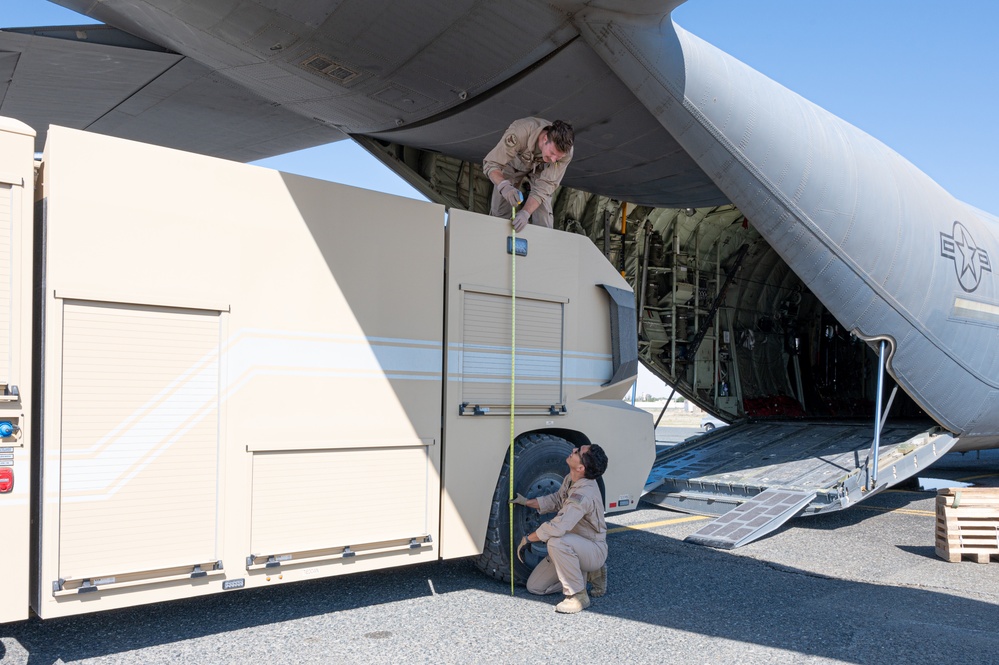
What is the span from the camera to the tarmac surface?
14.1 feet

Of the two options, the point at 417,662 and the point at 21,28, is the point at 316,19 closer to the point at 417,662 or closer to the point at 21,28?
the point at 21,28

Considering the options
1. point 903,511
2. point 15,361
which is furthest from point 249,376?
point 903,511

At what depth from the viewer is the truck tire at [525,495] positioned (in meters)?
5.55

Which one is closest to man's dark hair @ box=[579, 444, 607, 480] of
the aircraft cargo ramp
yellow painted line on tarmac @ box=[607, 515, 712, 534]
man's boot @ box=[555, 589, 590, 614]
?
man's boot @ box=[555, 589, 590, 614]

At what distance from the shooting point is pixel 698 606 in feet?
17.9

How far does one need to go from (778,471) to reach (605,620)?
511cm

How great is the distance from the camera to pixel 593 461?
5.30 meters

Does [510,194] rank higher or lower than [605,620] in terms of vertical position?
higher

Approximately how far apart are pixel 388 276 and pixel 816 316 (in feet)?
40.9

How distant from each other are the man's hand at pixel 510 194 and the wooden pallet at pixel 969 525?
4.92 meters

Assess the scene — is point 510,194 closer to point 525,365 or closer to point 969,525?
point 525,365

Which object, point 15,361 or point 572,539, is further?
Answer: point 572,539

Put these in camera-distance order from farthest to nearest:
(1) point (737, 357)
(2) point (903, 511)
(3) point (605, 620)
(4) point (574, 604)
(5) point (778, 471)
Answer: (1) point (737, 357)
(2) point (903, 511)
(5) point (778, 471)
(4) point (574, 604)
(3) point (605, 620)

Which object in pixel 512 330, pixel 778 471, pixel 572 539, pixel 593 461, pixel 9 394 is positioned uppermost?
pixel 512 330
